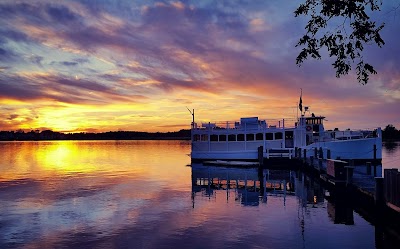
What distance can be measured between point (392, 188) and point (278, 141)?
40.1 metres

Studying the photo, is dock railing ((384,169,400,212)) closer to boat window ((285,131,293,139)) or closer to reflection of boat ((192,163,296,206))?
reflection of boat ((192,163,296,206))

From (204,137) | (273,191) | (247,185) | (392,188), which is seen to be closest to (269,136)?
(204,137)

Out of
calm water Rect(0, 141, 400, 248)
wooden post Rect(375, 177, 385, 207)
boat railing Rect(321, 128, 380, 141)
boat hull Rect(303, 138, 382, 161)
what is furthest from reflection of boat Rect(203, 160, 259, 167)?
wooden post Rect(375, 177, 385, 207)

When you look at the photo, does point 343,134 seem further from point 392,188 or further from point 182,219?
point 182,219

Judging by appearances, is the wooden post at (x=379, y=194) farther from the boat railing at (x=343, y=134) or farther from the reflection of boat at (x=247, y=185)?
the boat railing at (x=343, y=134)

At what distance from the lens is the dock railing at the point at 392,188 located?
16.4m

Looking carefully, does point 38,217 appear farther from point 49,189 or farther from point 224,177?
point 224,177

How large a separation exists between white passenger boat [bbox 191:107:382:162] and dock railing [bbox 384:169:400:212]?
32.6m

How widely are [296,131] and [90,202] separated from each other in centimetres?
3698

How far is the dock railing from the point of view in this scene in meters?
16.4

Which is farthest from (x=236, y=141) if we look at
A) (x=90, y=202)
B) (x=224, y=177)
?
(x=90, y=202)

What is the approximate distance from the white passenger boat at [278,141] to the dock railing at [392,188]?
107ft

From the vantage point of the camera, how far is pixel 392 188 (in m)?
A: 17.1

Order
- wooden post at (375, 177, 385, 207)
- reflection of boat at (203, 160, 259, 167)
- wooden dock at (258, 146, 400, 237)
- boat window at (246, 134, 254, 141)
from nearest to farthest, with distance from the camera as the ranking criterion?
wooden dock at (258, 146, 400, 237)
wooden post at (375, 177, 385, 207)
reflection of boat at (203, 160, 259, 167)
boat window at (246, 134, 254, 141)
